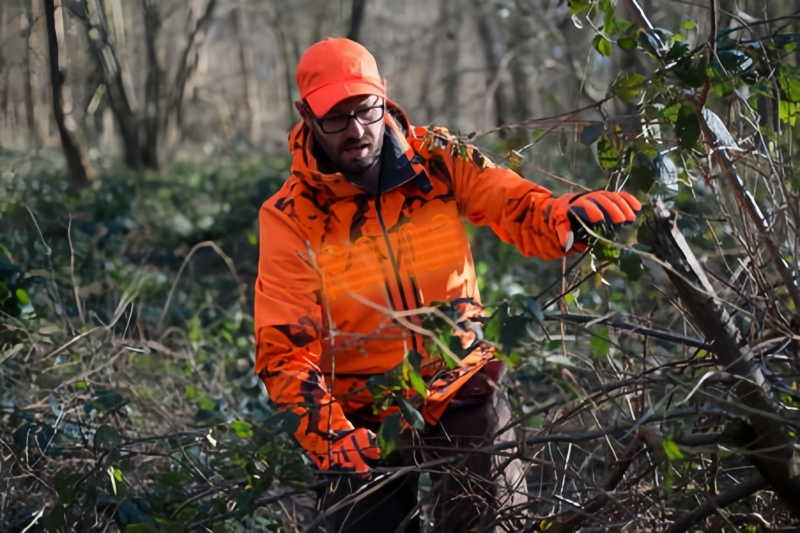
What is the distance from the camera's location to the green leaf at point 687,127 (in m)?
3.16

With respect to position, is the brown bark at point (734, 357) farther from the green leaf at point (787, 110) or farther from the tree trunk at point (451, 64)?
the tree trunk at point (451, 64)

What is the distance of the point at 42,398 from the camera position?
4988 mm

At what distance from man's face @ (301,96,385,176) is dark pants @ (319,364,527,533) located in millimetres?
700

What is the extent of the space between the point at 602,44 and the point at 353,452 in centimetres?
130

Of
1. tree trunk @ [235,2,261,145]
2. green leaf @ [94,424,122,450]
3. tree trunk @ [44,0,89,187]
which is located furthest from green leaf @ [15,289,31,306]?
tree trunk @ [235,2,261,145]

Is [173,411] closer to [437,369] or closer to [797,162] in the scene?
[437,369]

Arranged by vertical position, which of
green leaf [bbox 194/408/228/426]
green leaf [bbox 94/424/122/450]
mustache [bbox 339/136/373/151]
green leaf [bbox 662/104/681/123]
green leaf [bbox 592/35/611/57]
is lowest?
green leaf [bbox 194/408/228/426]

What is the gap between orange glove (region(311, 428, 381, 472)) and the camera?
3299 millimetres

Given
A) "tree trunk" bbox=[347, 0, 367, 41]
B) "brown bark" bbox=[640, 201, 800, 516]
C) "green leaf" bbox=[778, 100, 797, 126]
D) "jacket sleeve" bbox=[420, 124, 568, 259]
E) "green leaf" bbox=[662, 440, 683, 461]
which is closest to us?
"green leaf" bbox=[662, 440, 683, 461]

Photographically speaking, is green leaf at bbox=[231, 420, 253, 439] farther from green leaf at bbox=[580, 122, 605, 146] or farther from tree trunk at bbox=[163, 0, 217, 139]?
tree trunk at bbox=[163, 0, 217, 139]

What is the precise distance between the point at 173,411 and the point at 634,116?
2.99 m

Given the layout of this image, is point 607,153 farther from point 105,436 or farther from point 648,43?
point 105,436

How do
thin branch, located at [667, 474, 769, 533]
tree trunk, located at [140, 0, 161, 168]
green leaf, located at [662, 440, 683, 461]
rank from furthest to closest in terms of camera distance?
tree trunk, located at [140, 0, 161, 168], thin branch, located at [667, 474, 769, 533], green leaf, located at [662, 440, 683, 461]

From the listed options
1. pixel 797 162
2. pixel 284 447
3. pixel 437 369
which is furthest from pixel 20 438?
pixel 797 162
